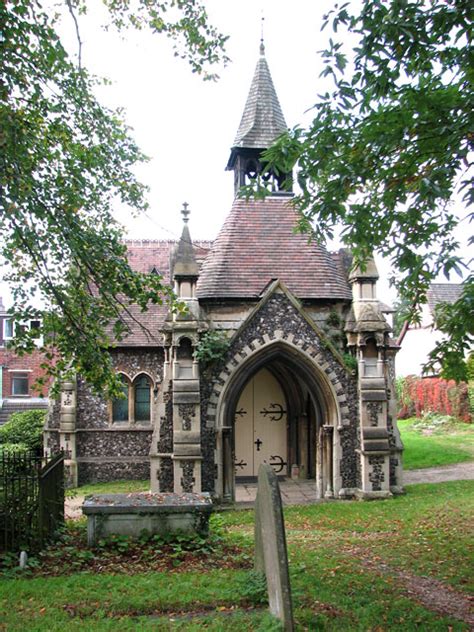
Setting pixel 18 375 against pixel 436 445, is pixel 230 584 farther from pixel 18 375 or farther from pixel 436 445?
pixel 18 375

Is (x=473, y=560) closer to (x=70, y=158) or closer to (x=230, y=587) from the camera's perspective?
(x=230, y=587)

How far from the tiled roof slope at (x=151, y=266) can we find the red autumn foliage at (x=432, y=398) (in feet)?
39.4

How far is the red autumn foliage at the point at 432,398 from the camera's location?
96.6 ft

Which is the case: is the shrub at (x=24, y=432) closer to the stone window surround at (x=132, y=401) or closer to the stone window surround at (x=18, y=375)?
the stone window surround at (x=132, y=401)

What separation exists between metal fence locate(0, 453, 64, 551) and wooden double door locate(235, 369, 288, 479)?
1033cm

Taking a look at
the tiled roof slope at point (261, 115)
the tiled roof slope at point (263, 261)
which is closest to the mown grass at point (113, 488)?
the tiled roof slope at point (263, 261)

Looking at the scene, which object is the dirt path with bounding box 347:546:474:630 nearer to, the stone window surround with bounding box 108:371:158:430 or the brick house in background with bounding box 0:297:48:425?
the stone window surround with bounding box 108:371:158:430

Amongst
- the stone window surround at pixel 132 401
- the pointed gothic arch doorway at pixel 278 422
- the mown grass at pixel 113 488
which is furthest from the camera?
the stone window surround at pixel 132 401

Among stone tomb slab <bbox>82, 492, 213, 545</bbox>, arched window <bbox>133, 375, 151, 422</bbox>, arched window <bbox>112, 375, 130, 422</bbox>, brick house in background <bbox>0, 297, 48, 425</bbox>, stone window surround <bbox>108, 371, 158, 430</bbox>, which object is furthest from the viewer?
brick house in background <bbox>0, 297, 48, 425</bbox>

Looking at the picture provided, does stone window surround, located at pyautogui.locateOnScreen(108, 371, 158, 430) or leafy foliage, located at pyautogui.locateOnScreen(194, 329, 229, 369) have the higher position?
leafy foliage, located at pyautogui.locateOnScreen(194, 329, 229, 369)

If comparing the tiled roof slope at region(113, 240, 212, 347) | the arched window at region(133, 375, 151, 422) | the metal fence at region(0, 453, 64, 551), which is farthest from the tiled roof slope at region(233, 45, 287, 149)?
the metal fence at region(0, 453, 64, 551)

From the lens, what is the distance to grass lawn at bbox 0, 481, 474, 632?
5629mm

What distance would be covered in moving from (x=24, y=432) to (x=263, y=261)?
37.5 ft

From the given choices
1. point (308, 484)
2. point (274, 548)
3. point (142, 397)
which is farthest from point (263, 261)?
point (274, 548)
